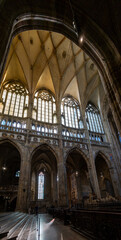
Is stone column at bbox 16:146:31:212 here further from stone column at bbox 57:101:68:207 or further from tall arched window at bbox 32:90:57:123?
tall arched window at bbox 32:90:57:123

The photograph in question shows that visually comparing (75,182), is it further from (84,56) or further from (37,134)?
(84,56)

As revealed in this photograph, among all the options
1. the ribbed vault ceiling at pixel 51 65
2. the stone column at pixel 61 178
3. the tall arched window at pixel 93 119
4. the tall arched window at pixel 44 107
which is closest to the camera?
the stone column at pixel 61 178

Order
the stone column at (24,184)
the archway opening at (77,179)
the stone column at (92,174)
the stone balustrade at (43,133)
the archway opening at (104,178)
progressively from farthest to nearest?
1. the archway opening at (77,179)
2. the archway opening at (104,178)
3. the stone column at (92,174)
4. the stone balustrade at (43,133)
5. the stone column at (24,184)

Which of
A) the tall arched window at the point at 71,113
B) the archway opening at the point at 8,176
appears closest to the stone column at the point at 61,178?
the tall arched window at the point at 71,113

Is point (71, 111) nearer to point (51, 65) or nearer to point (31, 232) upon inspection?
point (51, 65)

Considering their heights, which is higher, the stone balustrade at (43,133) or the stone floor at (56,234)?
the stone balustrade at (43,133)

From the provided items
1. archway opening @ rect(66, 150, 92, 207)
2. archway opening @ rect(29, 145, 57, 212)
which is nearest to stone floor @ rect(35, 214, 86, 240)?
archway opening @ rect(66, 150, 92, 207)

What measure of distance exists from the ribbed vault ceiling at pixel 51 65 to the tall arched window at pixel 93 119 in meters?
2.27

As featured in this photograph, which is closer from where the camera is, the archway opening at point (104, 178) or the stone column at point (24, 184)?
the stone column at point (24, 184)

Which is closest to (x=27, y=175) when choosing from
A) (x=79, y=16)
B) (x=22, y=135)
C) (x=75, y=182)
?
(x=22, y=135)

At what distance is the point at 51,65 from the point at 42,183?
21.6m

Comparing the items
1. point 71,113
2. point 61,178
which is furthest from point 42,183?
point 71,113

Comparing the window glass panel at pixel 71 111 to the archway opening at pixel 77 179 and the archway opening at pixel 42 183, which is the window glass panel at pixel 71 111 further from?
the archway opening at pixel 42 183

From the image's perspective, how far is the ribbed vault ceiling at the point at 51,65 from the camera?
58.3 ft
